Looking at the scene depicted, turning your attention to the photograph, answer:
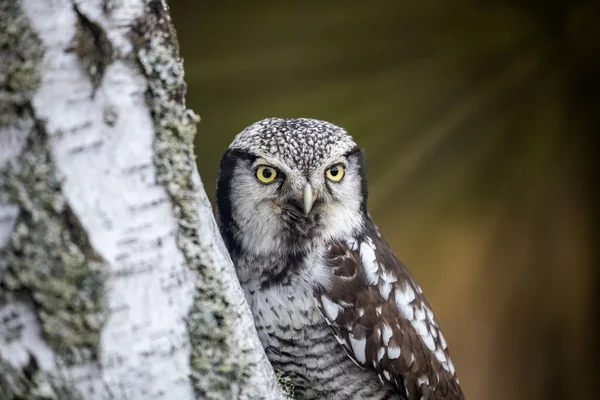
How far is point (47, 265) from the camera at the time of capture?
2.75 ft

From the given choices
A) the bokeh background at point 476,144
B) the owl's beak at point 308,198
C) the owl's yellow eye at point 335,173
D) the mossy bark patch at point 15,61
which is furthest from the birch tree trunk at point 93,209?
the bokeh background at point 476,144

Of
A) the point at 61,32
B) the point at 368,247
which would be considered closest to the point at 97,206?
the point at 61,32

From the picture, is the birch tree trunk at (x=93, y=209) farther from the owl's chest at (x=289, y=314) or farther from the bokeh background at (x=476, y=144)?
the bokeh background at (x=476, y=144)

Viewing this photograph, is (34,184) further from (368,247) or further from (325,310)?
(368,247)

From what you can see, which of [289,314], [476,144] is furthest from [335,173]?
[476,144]

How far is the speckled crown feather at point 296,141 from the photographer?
1599 millimetres

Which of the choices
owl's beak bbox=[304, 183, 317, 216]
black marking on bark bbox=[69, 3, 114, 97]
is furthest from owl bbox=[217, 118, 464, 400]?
black marking on bark bbox=[69, 3, 114, 97]

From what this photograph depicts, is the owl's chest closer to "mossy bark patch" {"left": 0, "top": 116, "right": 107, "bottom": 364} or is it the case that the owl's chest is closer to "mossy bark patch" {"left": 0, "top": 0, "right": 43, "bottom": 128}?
"mossy bark patch" {"left": 0, "top": 116, "right": 107, "bottom": 364}

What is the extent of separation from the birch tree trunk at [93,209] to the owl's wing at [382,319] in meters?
0.70

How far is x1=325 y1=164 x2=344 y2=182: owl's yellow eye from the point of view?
1.65 metres

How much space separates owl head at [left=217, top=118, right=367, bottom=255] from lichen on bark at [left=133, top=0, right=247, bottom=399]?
1.96ft

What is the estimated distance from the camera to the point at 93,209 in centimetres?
85

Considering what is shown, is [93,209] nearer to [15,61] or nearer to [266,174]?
[15,61]

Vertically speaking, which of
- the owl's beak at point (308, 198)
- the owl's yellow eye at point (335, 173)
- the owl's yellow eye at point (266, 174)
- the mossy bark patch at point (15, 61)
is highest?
the mossy bark patch at point (15, 61)
